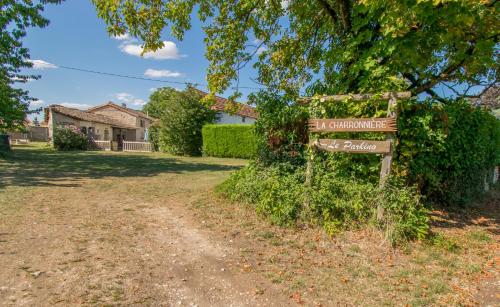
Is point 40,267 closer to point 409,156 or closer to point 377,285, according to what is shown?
point 377,285

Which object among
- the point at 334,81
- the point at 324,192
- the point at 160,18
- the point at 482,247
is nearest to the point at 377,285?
the point at 324,192

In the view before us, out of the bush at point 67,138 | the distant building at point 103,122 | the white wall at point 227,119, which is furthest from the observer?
the distant building at point 103,122

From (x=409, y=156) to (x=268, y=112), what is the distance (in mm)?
2934

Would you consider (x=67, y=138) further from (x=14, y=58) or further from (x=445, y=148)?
(x=445, y=148)

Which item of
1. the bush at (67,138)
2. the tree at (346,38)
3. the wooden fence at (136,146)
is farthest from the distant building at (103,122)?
the tree at (346,38)

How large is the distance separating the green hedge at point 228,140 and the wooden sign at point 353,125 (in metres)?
14.9

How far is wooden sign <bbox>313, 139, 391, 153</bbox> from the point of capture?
15.3 feet

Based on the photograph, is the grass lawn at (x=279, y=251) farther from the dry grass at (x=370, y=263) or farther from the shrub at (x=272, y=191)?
the shrub at (x=272, y=191)

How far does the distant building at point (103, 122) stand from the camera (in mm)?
27109

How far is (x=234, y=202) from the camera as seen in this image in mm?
6367

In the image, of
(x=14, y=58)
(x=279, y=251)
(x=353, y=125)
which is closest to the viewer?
(x=279, y=251)

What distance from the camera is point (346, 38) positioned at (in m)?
6.48

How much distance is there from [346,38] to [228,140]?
15184mm

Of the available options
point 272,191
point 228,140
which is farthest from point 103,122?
point 272,191
